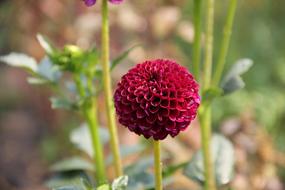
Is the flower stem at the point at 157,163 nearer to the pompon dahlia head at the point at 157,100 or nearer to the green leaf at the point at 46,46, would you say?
the pompon dahlia head at the point at 157,100

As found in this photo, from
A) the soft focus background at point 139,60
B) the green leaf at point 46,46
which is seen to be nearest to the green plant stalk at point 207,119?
the green leaf at point 46,46

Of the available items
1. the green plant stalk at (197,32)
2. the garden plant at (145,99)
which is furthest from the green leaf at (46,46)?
the green plant stalk at (197,32)

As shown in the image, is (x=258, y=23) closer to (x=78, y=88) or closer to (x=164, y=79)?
(x=78, y=88)

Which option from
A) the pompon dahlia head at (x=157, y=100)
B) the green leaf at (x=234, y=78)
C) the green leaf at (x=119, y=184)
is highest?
the green leaf at (x=234, y=78)

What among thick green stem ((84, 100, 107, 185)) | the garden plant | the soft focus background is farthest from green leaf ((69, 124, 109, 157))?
the soft focus background

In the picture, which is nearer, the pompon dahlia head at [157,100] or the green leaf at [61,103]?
the pompon dahlia head at [157,100]

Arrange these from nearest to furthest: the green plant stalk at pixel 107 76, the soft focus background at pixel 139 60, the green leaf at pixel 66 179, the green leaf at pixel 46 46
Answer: the green plant stalk at pixel 107 76, the green leaf at pixel 46 46, the green leaf at pixel 66 179, the soft focus background at pixel 139 60

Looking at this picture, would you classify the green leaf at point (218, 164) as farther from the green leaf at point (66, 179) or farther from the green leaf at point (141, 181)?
the green leaf at point (66, 179)

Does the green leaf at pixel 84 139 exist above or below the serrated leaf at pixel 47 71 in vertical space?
below

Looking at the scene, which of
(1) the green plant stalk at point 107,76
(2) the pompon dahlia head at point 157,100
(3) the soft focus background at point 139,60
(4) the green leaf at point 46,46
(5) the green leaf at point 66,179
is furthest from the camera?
(3) the soft focus background at point 139,60
